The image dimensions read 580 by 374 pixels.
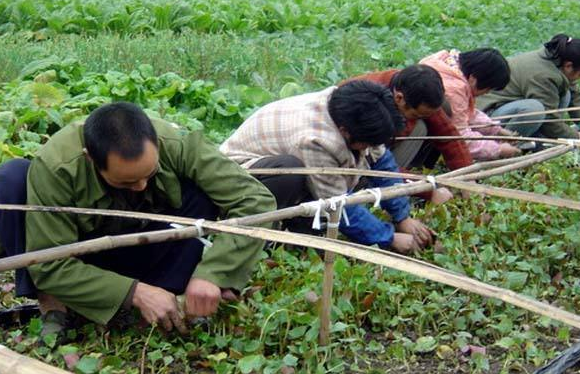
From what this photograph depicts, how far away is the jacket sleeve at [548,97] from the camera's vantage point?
5980 mm

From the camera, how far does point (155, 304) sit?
3.03m

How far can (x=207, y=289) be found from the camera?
121 inches

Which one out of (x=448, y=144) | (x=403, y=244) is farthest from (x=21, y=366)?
(x=448, y=144)

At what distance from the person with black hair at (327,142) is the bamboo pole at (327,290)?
54 cm

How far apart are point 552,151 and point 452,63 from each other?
1.21 m

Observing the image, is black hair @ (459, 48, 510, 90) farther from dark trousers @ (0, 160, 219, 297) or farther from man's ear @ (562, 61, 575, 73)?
dark trousers @ (0, 160, 219, 297)

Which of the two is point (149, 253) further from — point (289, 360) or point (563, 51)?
point (563, 51)

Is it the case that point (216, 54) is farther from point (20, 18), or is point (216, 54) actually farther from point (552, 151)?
point (552, 151)

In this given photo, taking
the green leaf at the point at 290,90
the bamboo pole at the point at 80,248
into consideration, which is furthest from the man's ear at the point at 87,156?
the green leaf at the point at 290,90

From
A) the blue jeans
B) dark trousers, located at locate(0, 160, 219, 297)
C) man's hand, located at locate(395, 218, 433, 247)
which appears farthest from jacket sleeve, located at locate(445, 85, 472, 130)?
dark trousers, located at locate(0, 160, 219, 297)

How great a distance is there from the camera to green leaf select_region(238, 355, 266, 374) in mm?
2803

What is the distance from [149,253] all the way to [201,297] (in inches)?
10.9

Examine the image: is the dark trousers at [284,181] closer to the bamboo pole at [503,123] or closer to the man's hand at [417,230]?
the man's hand at [417,230]

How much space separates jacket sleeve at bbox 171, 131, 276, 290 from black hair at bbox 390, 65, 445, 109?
1.34 meters
